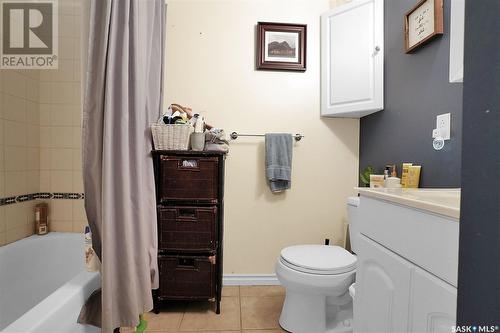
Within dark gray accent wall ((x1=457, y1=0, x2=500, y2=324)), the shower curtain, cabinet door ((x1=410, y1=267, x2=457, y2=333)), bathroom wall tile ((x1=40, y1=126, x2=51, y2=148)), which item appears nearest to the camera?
dark gray accent wall ((x1=457, y1=0, x2=500, y2=324))

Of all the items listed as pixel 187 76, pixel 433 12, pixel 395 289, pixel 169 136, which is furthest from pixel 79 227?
pixel 433 12

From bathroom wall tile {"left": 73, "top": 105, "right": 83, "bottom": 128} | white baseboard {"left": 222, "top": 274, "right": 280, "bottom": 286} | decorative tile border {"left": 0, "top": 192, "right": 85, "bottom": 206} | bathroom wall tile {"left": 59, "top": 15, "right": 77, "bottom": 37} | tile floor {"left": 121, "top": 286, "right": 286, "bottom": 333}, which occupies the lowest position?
tile floor {"left": 121, "top": 286, "right": 286, "bottom": 333}

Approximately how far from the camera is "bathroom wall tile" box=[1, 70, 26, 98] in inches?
57.9

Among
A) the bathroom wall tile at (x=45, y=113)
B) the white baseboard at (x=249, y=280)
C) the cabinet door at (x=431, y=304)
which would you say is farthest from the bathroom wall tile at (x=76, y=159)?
the cabinet door at (x=431, y=304)

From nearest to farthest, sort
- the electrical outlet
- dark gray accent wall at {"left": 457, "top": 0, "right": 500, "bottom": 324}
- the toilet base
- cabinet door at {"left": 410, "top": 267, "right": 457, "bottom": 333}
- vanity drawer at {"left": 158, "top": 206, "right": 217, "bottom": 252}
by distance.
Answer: dark gray accent wall at {"left": 457, "top": 0, "right": 500, "bottom": 324} < cabinet door at {"left": 410, "top": 267, "right": 457, "bottom": 333} < the electrical outlet < the toilet base < vanity drawer at {"left": 158, "top": 206, "right": 217, "bottom": 252}

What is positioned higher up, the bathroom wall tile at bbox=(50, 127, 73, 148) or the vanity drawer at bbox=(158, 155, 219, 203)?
the bathroom wall tile at bbox=(50, 127, 73, 148)

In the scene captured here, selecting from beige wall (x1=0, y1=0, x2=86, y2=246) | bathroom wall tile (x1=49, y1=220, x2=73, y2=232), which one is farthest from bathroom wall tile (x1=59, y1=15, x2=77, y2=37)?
bathroom wall tile (x1=49, y1=220, x2=73, y2=232)

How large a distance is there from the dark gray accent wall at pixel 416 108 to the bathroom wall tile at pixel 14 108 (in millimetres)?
2389

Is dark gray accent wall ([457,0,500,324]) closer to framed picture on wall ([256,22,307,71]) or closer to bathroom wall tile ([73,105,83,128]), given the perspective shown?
framed picture on wall ([256,22,307,71])

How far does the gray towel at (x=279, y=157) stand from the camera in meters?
1.80

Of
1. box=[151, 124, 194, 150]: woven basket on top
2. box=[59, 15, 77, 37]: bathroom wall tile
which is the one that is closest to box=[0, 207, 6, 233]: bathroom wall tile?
box=[151, 124, 194, 150]: woven basket on top

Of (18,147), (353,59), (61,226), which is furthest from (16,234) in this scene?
(353,59)

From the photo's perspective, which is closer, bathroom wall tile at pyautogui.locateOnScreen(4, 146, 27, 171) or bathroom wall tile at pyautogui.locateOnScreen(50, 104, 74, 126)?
bathroom wall tile at pyautogui.locateOnScreen(4, 146, 27, 171)

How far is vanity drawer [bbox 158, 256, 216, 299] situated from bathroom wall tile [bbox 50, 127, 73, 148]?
1.10 metres
